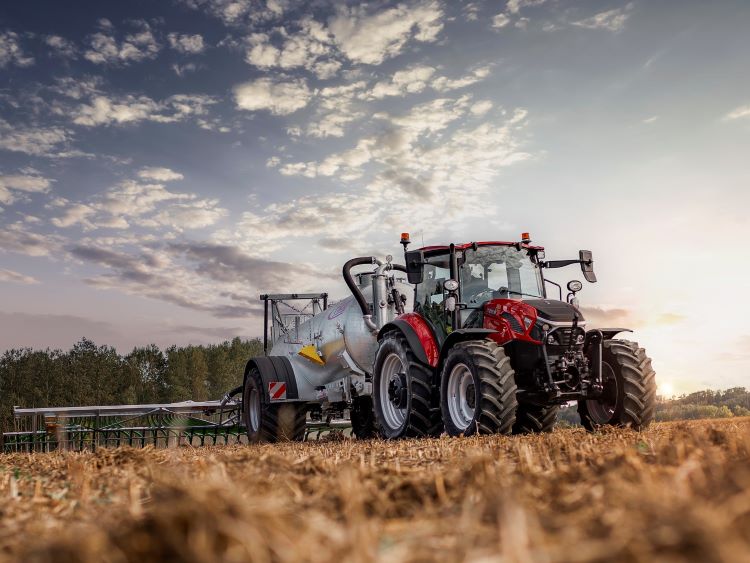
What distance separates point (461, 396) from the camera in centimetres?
902

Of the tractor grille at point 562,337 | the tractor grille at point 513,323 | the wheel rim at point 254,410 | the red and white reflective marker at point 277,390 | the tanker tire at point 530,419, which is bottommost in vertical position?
the tanker tire at point 530,419

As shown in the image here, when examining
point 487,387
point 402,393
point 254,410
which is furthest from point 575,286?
point 254,410

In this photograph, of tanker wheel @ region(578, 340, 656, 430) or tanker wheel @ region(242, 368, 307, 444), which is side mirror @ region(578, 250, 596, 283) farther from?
tanker wheel @ region(242, 368, 307, 444)

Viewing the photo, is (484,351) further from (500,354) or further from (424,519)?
(424,519)

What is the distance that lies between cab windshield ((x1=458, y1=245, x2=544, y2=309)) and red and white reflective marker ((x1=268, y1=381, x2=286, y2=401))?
509 cm

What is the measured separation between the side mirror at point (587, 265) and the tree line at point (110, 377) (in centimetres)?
5138

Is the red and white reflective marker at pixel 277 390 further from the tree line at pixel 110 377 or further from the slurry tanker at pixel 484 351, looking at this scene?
the tree line at pixel 110 377

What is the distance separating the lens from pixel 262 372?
45.1ft

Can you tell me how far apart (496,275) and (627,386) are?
7.32 feet

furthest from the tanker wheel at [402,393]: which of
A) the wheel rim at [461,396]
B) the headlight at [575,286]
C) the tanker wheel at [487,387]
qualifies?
the headlight at [575,286]

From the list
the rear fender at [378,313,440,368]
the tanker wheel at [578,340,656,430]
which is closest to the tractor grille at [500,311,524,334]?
the rear fender at [378,313,440,368]

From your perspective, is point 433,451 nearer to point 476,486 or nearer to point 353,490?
point 476,486

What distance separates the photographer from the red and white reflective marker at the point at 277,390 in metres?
13.5

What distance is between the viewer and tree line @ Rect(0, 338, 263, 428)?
59.9 metres
